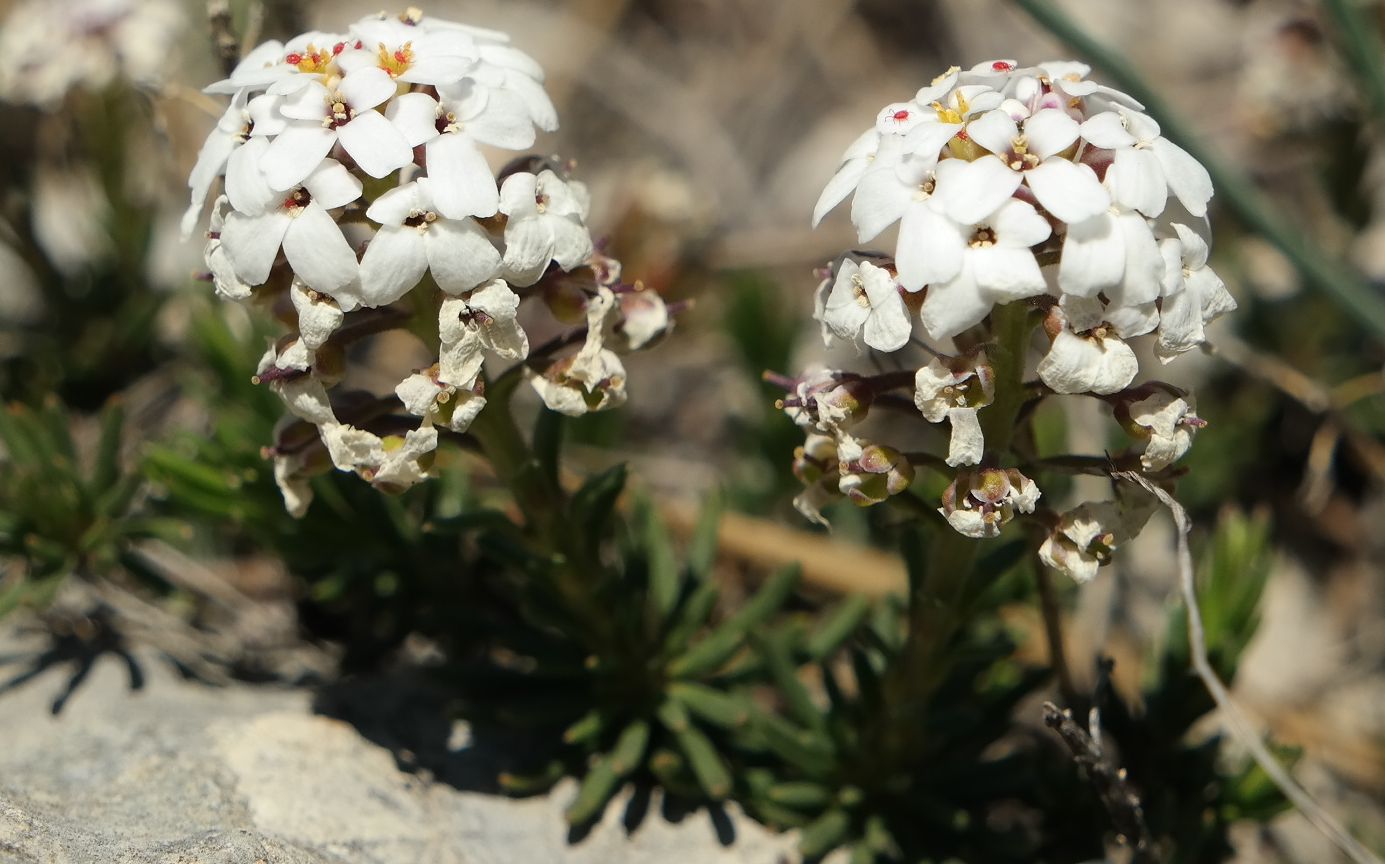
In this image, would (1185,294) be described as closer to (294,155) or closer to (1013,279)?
(1013,279)

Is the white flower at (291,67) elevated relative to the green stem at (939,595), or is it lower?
elevated

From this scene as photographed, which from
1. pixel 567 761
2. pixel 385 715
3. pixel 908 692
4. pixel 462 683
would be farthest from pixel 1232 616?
pixel 385 715

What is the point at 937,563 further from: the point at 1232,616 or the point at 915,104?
the point at 1232,616

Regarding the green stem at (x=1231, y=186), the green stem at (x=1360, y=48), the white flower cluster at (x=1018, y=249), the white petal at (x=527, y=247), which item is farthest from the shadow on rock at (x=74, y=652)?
the green stem at (x=1360, y=48)

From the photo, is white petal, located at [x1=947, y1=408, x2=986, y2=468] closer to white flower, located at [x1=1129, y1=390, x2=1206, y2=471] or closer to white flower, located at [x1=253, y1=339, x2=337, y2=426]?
white flower, located at [x1=1129, y1=390, x2=1206, y2=471]

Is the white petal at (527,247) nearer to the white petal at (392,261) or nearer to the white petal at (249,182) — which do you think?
the white petal at (392,261)

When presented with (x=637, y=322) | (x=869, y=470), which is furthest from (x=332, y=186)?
(x=869, y=470)
